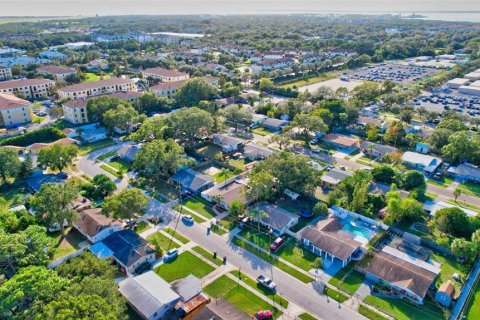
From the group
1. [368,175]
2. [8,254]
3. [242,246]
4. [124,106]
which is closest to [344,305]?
[242,246]

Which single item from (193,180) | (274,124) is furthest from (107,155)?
(274,124)

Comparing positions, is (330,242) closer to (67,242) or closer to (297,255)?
(297,255)

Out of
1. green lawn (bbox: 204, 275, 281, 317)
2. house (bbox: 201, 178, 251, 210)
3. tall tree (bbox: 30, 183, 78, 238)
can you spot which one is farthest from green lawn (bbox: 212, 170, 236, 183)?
tall tree (bbox: 30, 183, 78, 238)

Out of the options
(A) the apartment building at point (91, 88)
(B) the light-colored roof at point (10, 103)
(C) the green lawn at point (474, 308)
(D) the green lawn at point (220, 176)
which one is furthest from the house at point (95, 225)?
(A) the apartment building at point (91, 88)

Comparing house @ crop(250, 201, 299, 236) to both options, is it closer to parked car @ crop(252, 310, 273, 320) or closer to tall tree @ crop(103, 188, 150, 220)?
parked car @ crop(252, 310, 273, 320)

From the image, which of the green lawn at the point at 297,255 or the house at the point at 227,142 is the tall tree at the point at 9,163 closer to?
the house at the point at 227,142

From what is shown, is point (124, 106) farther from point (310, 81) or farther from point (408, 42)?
point (408, 42)

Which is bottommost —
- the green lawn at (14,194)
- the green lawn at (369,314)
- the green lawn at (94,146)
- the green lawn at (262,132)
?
the green lawn at (369,314)
